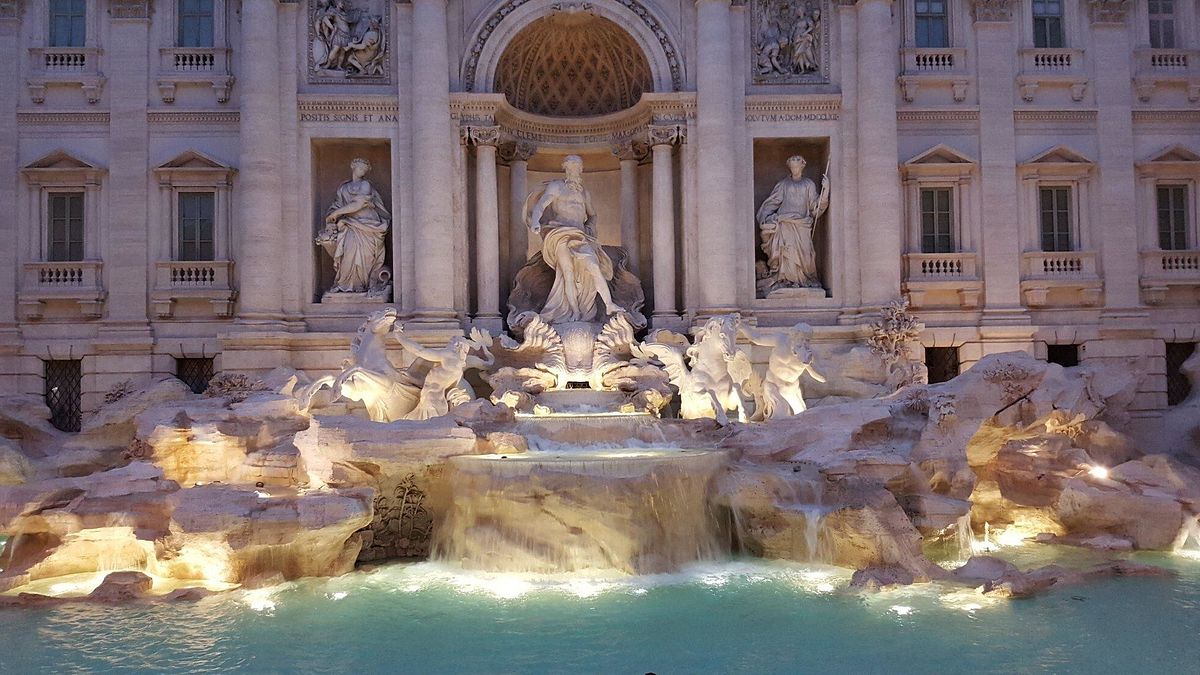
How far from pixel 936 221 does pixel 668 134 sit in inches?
240

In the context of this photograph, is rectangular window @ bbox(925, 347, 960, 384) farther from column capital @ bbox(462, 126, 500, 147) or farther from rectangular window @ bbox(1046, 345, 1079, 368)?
column capital @ bbox(462, 126, 500, 147)

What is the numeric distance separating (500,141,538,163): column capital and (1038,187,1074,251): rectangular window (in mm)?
11096

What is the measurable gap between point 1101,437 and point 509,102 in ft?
43.8

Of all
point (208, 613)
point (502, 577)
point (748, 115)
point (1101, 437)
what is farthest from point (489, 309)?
point (1101, 437)

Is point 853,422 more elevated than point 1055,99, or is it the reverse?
point 1055,99

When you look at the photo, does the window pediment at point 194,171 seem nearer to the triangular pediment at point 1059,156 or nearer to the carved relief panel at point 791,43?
the carved relief panel at point 791,43

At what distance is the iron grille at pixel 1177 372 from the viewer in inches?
798

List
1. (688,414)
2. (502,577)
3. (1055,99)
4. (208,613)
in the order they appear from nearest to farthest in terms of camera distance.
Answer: (208,613) → (502,577) → (688,414) → (1055,99)

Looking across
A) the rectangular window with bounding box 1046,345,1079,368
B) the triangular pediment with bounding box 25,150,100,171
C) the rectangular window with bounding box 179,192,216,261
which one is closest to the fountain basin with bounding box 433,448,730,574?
the rectangular window with bounding box 179,192,216,261

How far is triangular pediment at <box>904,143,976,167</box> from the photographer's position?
64.2 feet

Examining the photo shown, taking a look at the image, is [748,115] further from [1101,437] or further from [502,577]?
[502,577]

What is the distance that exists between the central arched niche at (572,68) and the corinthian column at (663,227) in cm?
146

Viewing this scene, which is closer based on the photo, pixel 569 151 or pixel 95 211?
pixel 95 211

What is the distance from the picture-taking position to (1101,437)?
1633 cm
